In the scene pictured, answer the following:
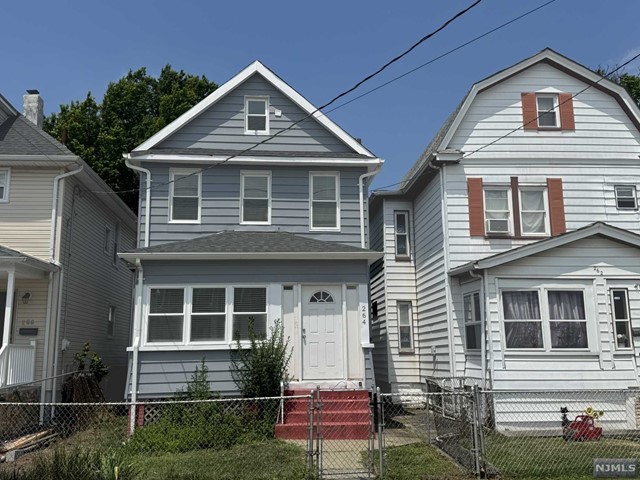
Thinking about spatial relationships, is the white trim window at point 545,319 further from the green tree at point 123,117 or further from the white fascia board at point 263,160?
the green tree at point 123,117

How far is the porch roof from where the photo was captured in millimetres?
12172

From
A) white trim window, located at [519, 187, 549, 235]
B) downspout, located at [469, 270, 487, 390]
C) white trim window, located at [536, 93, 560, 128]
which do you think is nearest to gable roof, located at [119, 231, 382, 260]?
downspout, located at [469, 270, 487, 390]

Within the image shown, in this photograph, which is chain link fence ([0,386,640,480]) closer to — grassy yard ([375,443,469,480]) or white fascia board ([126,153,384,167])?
grassy yard ([375,443,469,480])

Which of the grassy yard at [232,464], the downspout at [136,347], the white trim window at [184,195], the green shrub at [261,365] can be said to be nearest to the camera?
the grassy yard at [232,464]

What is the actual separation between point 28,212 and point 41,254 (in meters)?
1.10

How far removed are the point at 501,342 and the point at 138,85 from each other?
24.2 m

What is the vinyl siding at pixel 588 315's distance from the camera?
12.6 metres

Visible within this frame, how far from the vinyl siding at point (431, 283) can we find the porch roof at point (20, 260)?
30.9 ft

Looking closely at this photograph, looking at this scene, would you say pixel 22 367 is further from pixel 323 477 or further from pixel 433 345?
pixel 433 345

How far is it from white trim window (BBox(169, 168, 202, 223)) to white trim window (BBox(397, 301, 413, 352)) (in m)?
6.68

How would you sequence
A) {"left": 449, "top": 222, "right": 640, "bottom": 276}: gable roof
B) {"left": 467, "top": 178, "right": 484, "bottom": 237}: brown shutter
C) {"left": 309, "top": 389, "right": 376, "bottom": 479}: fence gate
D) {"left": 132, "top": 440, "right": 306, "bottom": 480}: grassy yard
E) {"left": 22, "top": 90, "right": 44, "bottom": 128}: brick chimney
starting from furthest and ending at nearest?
1. {"left": 22, "top": 90, "right": 44, "bottom": 128}: brick chimney
2. {"left": 467, "top": 178, "right": 484, "bottom": 237}: brown shutter
3. {"left": 449, "top": 222, "right": 640, "bottom": 276}: gable roof
4. {"left": 309, "top": 389, "right": 376, "bottom": 479}: fence gate
5. {"left": 132, "top": 440, "right": 306, "bottom": 480}: grassy yard

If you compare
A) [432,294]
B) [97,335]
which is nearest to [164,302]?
[97,335]

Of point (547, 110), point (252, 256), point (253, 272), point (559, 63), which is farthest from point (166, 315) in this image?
point (559, 63)

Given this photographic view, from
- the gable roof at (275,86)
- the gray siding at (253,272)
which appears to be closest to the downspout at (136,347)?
the gray siding at (253,272)
